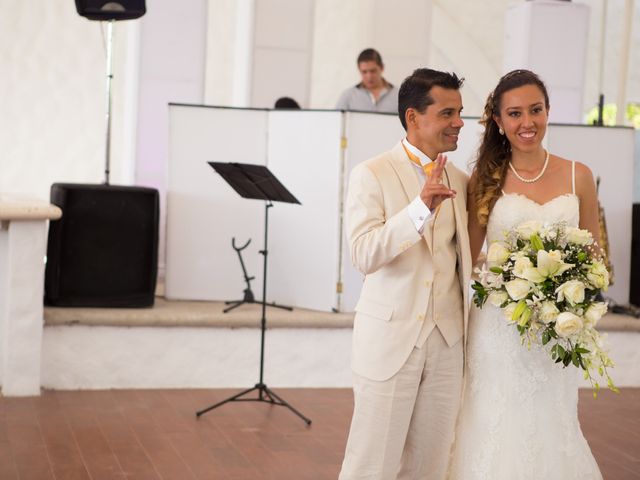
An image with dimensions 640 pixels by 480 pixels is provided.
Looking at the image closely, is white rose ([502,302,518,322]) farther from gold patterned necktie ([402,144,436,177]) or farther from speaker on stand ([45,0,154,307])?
speaker on stand ([45,0,154,307])

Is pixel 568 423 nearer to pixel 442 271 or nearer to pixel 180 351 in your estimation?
pixel 442 271

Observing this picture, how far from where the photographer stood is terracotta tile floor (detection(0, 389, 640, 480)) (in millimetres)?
5434

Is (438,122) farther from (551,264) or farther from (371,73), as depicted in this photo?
(371,73)

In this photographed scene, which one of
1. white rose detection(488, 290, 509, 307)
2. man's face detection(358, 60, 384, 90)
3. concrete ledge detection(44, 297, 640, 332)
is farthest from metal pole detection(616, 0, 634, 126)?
white rose detection(488, 290, 509, 307)

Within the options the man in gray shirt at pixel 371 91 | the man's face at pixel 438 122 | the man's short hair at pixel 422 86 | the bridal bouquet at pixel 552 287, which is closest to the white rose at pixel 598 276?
the bridal bouquet at pixel 552 287

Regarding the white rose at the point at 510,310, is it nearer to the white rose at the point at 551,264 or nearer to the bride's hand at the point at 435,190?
the white rose at the point at 551,264

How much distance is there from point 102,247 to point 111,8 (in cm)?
175

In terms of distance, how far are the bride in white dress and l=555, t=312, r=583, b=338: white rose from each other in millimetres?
384

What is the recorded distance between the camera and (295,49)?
1029 centimetres

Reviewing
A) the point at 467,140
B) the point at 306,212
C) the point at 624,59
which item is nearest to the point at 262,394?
the point at 306,212

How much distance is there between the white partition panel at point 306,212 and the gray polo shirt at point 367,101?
1457 millimetres

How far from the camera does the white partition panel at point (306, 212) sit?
780cm

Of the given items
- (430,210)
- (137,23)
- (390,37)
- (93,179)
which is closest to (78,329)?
(137,23)

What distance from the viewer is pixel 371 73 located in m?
9.24
